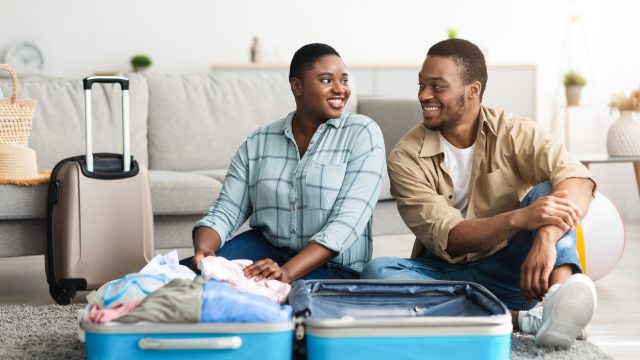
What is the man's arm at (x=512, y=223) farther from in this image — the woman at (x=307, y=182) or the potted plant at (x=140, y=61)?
the potted plant at (x=140, y=61)

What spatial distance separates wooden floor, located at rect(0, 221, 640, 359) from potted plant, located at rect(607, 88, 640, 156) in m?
0.47

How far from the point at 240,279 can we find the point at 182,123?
6.41ft

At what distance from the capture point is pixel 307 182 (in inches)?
86.0

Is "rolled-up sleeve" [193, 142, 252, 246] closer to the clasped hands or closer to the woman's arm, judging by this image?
the woman's arm

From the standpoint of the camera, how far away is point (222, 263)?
76.8 inches

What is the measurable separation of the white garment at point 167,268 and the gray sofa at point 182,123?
1188mm

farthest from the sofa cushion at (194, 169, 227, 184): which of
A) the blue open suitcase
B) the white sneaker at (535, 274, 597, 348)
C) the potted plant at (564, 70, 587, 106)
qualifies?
the potted plant at (564, 70, 587, 106)

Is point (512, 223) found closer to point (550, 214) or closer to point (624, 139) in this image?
point (550, 214)

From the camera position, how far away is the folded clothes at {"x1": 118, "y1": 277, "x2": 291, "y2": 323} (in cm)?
151

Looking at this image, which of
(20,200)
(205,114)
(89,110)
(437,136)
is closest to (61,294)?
(20,200)

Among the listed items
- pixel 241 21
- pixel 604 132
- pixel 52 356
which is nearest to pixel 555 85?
pixel 604 132

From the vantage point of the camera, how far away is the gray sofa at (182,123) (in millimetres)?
3174

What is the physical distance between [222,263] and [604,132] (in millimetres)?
4244

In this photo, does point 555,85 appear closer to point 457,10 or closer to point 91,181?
point 457,10
